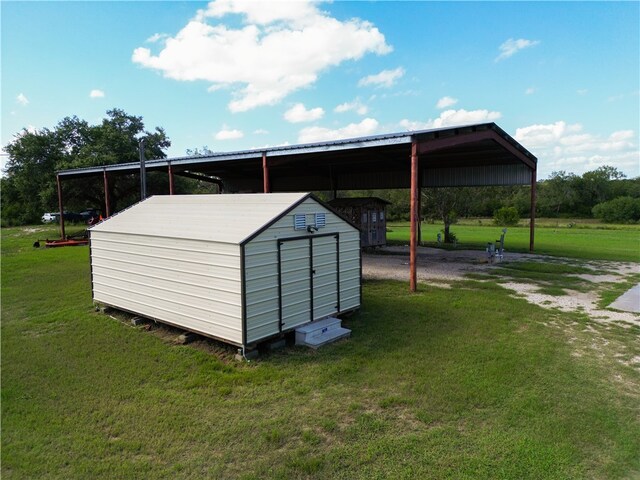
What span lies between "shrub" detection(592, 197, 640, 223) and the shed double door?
159 ft

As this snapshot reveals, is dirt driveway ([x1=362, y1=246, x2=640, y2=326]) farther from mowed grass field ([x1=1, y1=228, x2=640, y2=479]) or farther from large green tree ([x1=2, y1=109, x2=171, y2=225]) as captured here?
large green tree ([x1=2, y1=109, x2=171, y2=225])

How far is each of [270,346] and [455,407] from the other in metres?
3.07

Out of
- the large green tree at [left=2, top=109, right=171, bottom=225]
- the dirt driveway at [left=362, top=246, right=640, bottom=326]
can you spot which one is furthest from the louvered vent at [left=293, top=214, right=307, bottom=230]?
the large green tree at [left=2, top=109, right=171, bottom=225]

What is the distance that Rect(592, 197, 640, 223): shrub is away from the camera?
1773 inches

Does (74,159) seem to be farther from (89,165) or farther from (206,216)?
(206,216)

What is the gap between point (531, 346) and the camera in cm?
684

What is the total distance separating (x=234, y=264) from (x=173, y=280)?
176 cm

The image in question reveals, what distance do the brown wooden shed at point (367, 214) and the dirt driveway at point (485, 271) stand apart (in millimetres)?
855

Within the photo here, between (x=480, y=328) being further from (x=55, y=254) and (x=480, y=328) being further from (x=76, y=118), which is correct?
(x=76, y=118)

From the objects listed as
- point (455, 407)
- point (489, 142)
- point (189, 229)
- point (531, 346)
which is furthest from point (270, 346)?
point (489, 142)

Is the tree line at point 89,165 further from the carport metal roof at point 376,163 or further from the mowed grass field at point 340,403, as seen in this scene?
the mowed grass field at point 340,403

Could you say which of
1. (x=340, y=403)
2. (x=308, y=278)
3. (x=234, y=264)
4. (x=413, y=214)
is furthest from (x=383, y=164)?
(x=340, y=403)

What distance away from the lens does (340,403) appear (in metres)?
5.06

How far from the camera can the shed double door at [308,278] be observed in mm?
7023
